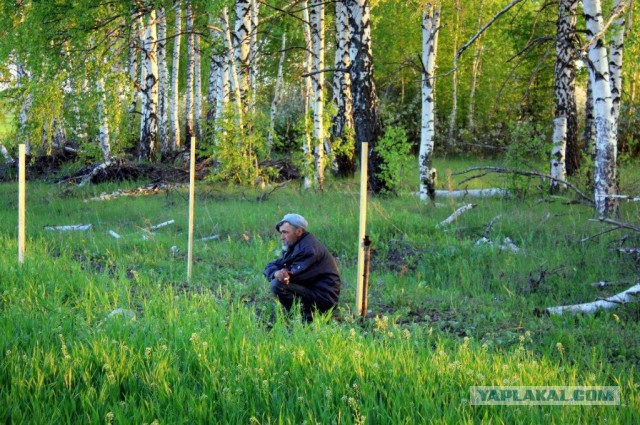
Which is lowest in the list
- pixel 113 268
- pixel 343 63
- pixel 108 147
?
pixel 113 268

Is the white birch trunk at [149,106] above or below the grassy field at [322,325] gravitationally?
above

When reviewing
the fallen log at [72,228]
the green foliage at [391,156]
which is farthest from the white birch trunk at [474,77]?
the fallen log at [72,228]

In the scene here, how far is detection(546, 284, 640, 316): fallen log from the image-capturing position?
813 centimetres

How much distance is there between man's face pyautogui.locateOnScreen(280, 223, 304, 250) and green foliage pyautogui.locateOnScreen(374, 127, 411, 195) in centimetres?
822

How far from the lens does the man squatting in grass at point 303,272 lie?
25.9ft

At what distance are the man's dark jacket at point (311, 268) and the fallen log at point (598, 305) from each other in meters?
2.30

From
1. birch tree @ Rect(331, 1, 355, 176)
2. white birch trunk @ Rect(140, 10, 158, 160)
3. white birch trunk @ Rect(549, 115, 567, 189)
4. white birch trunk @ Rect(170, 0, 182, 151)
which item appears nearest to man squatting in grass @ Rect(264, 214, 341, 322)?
white birch trunk @ Rect(549, 115, 567, 189)

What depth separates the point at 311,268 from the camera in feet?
26.0

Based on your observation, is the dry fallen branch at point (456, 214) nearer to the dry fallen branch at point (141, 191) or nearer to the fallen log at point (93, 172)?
the dry fallen branch at point (141, 191)

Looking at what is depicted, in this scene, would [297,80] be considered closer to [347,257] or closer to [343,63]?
[343,63]

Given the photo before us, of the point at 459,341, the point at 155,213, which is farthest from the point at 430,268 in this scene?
the point at 155,213

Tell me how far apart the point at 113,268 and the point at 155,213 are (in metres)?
5.16

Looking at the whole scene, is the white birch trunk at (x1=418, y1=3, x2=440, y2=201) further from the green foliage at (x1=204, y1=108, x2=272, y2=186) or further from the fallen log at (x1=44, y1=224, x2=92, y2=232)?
the fallen log at (x1=44, y1=224, x2=92, y2=232)

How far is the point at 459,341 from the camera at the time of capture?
6777mm
